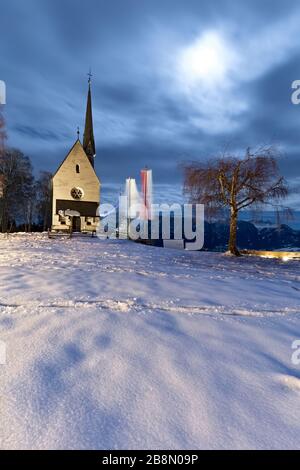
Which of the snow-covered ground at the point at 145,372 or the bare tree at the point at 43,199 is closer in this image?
the snow-covered ground at the point at 145,372

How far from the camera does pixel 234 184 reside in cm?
1786

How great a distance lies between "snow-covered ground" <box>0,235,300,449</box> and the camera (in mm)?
2234

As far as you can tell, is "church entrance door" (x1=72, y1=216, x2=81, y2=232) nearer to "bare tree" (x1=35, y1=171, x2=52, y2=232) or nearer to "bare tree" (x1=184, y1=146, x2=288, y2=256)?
"bare tree" (x1=35, y1=171, x2=52, y2=232)

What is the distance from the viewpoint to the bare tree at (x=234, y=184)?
17531 millimetres

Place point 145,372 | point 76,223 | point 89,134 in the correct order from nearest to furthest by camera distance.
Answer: point 145,372 → point 76,223 → point 89,134

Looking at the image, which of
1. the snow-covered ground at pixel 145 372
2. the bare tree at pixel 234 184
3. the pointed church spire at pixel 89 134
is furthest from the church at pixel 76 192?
the snow-covered ground at pixel 145 372

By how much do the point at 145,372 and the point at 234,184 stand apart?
16.5m

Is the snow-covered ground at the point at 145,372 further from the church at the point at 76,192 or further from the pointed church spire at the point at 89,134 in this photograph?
the pointed church spire at the point at 89,134

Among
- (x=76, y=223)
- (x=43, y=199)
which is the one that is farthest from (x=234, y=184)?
(x=43, y=199)

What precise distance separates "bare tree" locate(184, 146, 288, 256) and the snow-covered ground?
1310 centimetres

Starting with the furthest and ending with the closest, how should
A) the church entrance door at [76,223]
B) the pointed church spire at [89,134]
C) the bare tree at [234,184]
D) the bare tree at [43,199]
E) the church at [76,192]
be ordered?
the bare tree at [43,199]
the pointed church spire at [89,134]
the church entrance door at [76,223]
the church at [76,192]
the bare tree at [234,184]

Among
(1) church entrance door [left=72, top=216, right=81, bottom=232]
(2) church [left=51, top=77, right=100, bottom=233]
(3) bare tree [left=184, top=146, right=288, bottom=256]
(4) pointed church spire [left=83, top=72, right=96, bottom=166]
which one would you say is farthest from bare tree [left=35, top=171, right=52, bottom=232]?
(3) bare tree [left=184, top=146, right=288, bottom=256]

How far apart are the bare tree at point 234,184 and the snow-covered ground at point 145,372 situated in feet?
43.0

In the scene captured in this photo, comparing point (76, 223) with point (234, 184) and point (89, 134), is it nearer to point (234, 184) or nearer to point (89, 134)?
point (89, 134)
